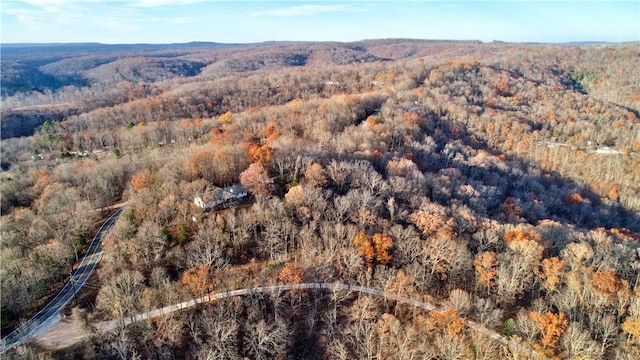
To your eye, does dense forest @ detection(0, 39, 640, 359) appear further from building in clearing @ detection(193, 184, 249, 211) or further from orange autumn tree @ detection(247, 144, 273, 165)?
building in clearing @ detection(193, 184, 249, 211)

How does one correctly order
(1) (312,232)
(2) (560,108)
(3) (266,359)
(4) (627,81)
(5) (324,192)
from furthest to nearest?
(4) (627,81) < (2) (560,108) < (5) (324,192) < (1) (312,232) < (3) (266,359)

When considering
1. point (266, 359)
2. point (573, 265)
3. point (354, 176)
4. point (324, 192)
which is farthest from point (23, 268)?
point (573, 265)

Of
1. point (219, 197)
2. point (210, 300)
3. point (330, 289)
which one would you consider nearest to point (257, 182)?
point (219, 197)

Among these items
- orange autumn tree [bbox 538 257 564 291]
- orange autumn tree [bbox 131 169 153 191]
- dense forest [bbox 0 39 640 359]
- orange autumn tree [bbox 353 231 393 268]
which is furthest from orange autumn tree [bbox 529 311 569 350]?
orange autumn tree [bbox 131 169 153 191]

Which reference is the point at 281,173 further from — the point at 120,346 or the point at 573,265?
the point at 573,265

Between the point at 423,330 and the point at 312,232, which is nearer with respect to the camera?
the point at 423,330

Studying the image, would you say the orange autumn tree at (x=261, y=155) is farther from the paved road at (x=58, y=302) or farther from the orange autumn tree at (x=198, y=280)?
the orange autumn tree at (x=198, y=280)
